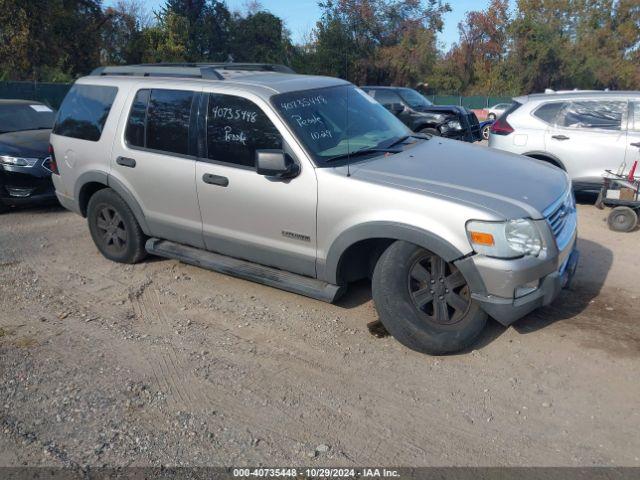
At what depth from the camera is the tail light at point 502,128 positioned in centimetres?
862

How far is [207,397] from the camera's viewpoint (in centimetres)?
358

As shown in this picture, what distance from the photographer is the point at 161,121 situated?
5.16m

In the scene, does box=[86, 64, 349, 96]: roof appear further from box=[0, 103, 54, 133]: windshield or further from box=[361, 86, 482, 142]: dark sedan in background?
box=[361, 86, 482, 142]: dark sedan in background

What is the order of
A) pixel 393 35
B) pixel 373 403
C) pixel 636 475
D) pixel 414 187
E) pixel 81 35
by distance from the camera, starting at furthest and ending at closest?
pixel 393 35
pixel 81 35
pixel 414 187
pixel 373 403
pixel 636 475

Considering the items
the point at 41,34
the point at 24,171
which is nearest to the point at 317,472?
the point at 24,171

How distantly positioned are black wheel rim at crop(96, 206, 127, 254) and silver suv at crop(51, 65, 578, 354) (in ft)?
0.05

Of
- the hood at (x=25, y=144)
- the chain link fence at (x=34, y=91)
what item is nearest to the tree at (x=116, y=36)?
the chain link fence at (x=34, y=91)

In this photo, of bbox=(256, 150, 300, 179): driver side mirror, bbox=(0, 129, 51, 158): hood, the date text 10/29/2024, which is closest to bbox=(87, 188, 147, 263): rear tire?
bbox=(256, 150, 300, 179): driver side mirror

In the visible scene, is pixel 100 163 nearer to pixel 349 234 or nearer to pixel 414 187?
pixel 349 234

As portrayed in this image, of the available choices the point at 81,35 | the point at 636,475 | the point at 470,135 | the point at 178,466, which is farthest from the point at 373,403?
the point at 81,35

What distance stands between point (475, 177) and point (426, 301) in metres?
0.96

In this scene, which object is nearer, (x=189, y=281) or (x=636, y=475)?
(x=636, y=475)

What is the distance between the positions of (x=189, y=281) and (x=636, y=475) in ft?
12.9

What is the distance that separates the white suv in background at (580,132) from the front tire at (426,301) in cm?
505
